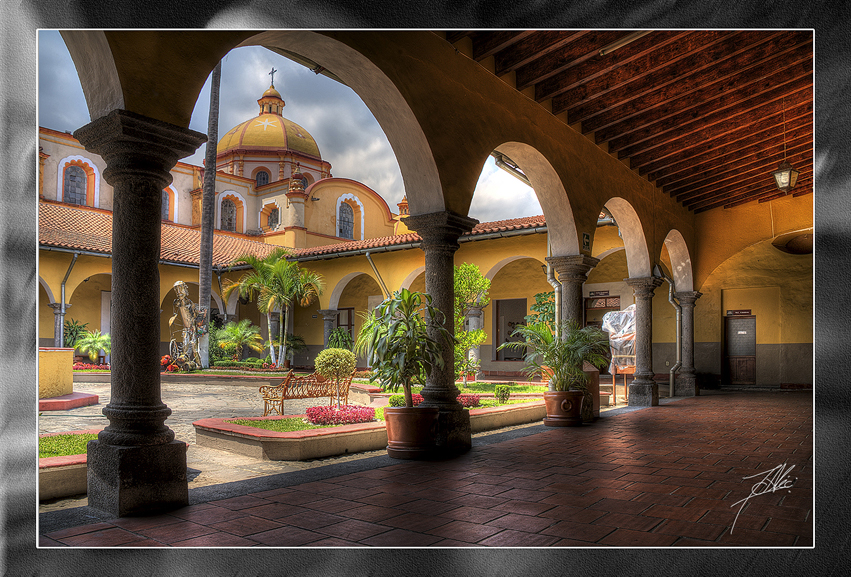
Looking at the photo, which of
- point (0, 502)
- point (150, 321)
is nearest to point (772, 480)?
point (150, 321)

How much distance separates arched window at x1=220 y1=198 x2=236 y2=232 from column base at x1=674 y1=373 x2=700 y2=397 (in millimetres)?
22111

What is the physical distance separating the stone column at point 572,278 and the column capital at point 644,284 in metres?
2.81

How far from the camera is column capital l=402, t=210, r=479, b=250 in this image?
623 centimetres

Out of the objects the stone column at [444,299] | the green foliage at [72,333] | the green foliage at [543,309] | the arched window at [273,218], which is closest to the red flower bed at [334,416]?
the stone column at [444,299]

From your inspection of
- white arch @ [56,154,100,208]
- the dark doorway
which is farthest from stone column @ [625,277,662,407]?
white arch @ [56,154,100,208]

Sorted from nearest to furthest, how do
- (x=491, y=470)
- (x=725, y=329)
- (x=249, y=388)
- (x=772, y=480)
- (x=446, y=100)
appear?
1. (x=772, y=480)
2. (x=491, y=470)
3. (x=446, y=100)
4. (x=249, y=388)
5. (x=725, y=329)

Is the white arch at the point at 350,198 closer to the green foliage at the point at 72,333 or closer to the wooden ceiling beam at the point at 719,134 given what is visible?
the green foliage at the point at 72,333

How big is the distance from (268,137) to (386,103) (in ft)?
91.6

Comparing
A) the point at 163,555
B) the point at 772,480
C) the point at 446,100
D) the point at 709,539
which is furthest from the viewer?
the point at 446,100

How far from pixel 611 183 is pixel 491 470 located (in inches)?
243

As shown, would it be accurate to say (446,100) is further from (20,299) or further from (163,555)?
(163,555)

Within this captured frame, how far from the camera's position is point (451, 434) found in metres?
6.11

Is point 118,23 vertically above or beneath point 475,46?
beneath

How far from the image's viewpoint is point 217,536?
3395 millimetres
